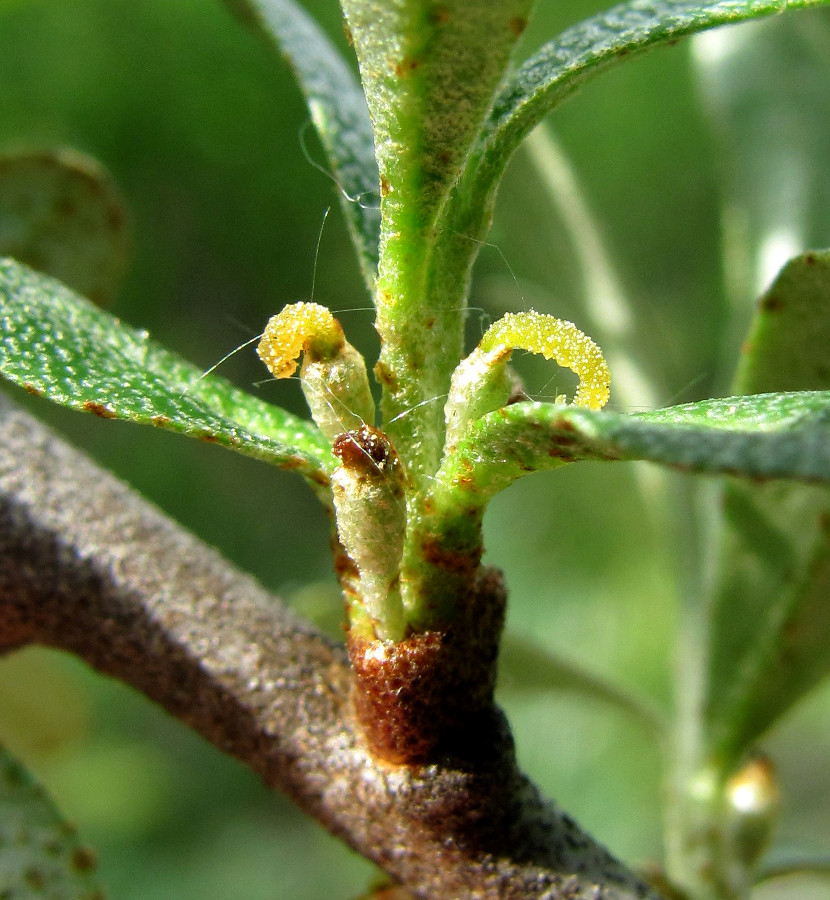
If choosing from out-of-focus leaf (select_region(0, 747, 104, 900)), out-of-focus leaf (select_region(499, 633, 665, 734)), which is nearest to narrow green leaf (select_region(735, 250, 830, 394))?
out-of-focus leaf (select_region(499, 633, 665, 734))

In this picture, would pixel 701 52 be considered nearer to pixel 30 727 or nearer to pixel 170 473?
pixel 30 727

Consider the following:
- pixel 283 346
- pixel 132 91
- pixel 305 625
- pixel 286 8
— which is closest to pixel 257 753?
pixel 305 625

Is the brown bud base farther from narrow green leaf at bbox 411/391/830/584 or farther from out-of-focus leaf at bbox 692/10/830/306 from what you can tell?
out-of-focus leaf at bbox 692/10/830/306

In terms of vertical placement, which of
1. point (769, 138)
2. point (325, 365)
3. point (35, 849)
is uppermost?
point (769, 138)

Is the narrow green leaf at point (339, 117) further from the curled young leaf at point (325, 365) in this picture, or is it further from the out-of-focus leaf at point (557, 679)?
the out-of-focus leaf at point (557, 679)

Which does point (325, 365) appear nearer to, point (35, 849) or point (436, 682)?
point (436, 682)

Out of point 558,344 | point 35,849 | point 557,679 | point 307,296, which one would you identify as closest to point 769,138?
point 557,679
